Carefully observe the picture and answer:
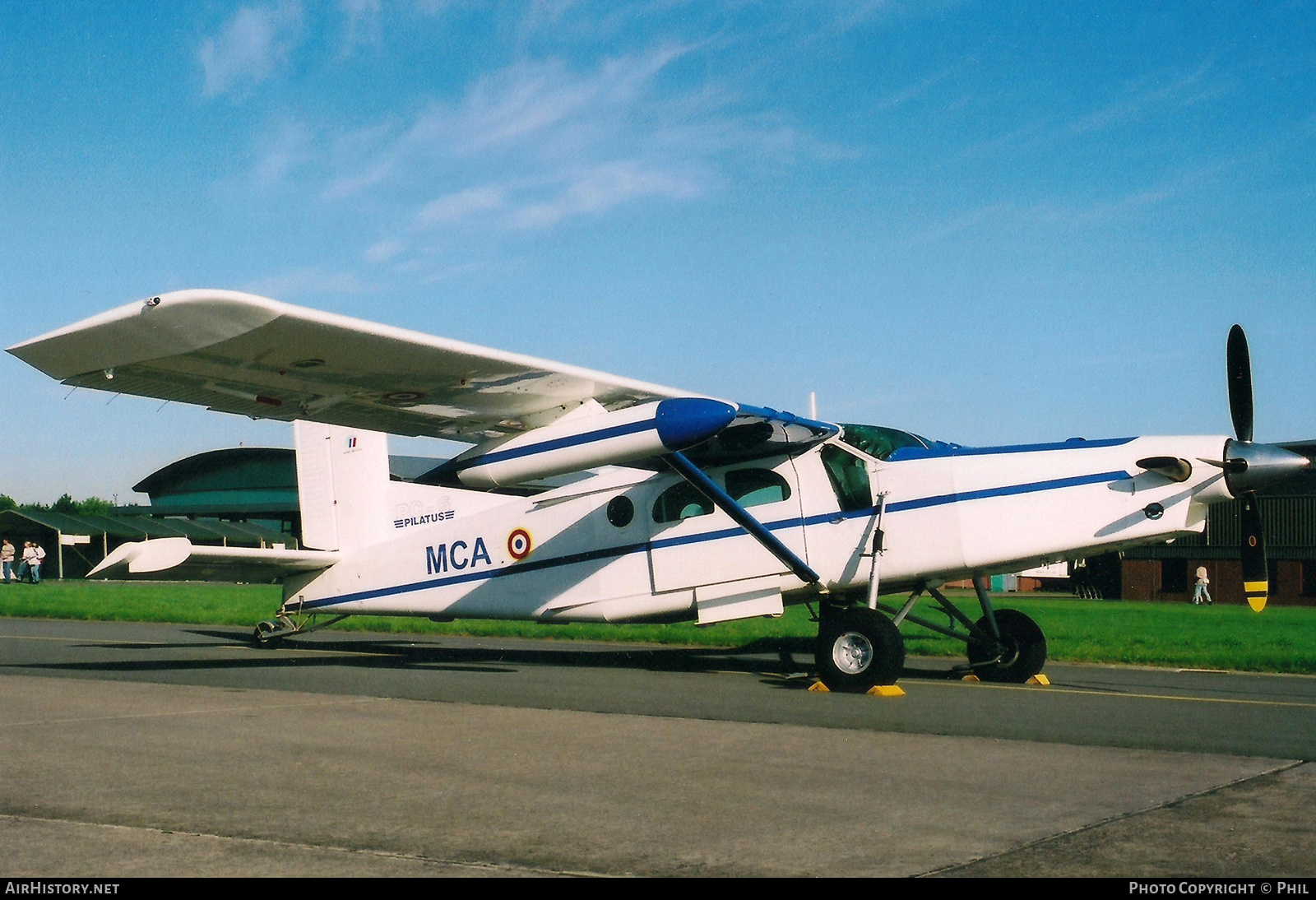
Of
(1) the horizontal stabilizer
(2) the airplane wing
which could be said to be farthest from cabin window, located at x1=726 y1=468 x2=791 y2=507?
(1) the horizontal stabilizer

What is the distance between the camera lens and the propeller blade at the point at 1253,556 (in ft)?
31.8

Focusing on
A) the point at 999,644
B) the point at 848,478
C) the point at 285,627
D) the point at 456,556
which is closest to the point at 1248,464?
the point at 999,644

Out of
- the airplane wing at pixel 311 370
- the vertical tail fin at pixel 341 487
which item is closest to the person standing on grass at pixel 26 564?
the vertical tail fin at pixel 341 487

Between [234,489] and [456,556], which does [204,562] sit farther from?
[234,489]

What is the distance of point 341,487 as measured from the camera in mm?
14203

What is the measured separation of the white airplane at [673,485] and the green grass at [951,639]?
2783 mm

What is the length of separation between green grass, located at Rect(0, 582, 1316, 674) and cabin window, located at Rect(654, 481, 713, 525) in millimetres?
3315

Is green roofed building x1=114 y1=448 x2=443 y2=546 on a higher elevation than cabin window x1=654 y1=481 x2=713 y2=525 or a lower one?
higher

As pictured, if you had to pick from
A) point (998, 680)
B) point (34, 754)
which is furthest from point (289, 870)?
point (998, 680)

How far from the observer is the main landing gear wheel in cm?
967

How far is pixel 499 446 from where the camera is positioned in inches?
413

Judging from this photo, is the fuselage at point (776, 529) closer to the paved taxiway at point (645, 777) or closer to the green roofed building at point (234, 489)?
the paved taxiway at point (645, 777)

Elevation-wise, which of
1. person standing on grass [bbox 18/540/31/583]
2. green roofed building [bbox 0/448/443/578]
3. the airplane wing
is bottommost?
the airplane wing

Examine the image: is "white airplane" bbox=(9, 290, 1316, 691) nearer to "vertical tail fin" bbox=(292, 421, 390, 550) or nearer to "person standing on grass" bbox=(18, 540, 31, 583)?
"vertical tail fin" bbox=(292, 421, 390, 550)
